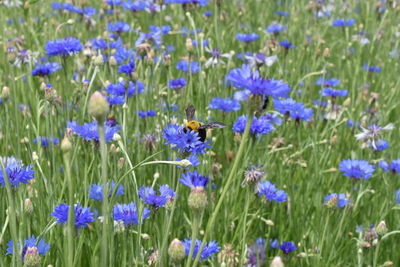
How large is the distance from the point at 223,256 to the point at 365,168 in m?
0.75

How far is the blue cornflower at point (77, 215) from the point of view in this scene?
46.3 inches

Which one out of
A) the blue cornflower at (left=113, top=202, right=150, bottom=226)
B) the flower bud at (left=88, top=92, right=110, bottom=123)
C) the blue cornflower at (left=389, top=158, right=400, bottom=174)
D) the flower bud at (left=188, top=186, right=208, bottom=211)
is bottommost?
the blue cornflower at (left=389, top=158, right=400, bottom=174)

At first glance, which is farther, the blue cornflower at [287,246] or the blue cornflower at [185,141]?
the blue cornflower at [287,246]

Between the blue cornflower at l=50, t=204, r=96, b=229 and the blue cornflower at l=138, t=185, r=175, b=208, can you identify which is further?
the blue cornflower at l=138, t=185, r=175, b=208

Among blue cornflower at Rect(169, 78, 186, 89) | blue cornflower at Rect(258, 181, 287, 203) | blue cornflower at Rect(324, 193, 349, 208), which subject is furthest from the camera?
blue cornflower at Rect(169, 78, 186, 89)

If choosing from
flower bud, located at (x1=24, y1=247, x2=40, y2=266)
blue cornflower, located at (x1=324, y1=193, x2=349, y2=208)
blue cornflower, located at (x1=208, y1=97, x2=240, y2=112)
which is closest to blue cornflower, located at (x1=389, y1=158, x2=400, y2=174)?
blue cornflower, located at (x1=324, y1=193, x2=349, y2=208)

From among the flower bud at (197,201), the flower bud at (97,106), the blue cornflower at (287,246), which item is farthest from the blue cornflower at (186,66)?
the flower bud at (97,106)

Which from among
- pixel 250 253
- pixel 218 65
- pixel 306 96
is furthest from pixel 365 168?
pixel 306 96

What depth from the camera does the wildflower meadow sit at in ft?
3.85

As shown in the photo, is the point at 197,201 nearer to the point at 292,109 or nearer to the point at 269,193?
the point at 269,193

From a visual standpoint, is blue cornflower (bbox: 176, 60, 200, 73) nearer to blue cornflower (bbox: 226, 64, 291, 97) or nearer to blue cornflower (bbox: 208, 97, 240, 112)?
blue cornflower (bbox: 208, 97, 240, 112)

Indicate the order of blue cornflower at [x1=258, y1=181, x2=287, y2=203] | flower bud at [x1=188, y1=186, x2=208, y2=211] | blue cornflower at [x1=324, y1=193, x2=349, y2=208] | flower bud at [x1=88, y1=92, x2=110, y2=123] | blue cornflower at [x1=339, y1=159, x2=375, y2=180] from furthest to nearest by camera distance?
blue cornflower at [x1=339, y1=159, x2=375, y2=180], blue cornflower at [x1=258, y1=181, x2=287, y2=203], blue cornflower at [x1=324, y1=193, x2=349, y2=208], flower bud at [x1=188, y1=186, x2=208, y2=211], flower bud at [x1=88, y1=92, x2=110, y2=123]

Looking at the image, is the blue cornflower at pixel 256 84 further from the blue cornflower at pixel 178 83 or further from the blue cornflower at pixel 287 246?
the blue cornflower at pixel 178 83

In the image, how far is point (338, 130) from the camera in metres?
2.61
